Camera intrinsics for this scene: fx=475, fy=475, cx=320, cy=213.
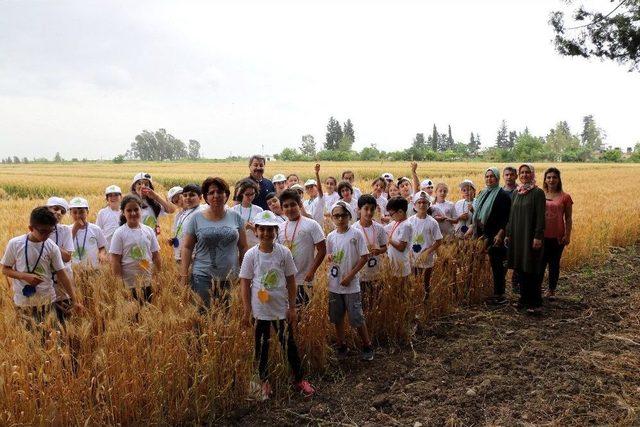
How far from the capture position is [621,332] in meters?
5.04

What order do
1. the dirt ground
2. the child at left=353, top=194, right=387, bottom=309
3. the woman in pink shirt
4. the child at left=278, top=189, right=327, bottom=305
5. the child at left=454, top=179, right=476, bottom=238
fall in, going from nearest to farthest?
1. the dirt ground
2. the child at left=278, top=189, right=327, bottom=305
3. the child at left=353, top=194, right=387, bottom=309
4. the woman in pink shirt
5. the child at left=454, top=179, right=476, bottom=238

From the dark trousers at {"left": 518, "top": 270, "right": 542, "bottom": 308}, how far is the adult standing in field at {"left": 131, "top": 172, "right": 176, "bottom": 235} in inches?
170

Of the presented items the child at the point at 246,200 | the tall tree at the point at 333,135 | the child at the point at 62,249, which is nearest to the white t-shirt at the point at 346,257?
the child at the point at 246,200

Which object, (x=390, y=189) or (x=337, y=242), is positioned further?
(x=390, y=189)

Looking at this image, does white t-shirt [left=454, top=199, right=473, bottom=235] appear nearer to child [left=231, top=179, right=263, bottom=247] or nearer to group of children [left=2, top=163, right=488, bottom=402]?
group of children [left=2, top=163, right=488, bottom=402]

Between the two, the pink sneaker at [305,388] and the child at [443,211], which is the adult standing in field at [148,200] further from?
the child at [443,211]

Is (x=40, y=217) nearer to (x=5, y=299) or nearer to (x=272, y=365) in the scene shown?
(x=5, y=299)

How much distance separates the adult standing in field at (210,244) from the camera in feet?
12.9

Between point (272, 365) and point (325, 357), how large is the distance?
559 millimetres

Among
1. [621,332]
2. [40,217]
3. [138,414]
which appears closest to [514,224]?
[621,332]

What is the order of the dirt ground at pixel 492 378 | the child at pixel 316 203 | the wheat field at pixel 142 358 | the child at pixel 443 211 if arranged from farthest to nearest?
1. the child at pixel 316 203
2. the child at pixel 443 211
3. the dirt ground at pixel 492 378
4. the wheat field at pixel 142 358

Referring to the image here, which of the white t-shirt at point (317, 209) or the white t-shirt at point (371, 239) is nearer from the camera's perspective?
the white t-shirt at point (371, 239)

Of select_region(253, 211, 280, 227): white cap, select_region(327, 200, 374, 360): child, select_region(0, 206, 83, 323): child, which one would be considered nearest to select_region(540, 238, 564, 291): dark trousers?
select_region(327, 200, 374, 360): child

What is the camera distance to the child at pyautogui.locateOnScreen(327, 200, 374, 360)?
165 inches
